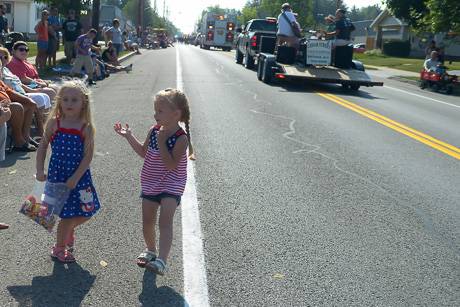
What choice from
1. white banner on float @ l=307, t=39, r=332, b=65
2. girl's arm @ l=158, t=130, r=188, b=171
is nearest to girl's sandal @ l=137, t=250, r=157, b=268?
girl's arm @ l=158, t=130, r=188, b=171

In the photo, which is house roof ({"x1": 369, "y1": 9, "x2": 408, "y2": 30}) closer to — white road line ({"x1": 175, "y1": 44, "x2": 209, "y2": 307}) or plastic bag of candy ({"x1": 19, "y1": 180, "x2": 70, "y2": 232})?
white road line ({"x1": 175, "y1": 44, "x2": 209, "y2": 307})

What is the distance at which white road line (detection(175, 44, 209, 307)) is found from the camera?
3.97 meters

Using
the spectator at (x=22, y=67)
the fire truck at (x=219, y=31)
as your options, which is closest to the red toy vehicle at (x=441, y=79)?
the spectator at (x=22, y=67)

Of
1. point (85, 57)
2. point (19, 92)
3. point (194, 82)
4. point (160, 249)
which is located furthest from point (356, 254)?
point (194, 82)

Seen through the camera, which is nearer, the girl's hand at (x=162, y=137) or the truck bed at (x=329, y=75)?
the girl's hand at (x=162, y=137)

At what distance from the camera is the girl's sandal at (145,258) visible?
14.2 ft

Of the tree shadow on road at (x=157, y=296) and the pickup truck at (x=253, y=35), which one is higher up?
the pickup truck at (x=253, y=35)

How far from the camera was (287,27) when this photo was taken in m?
19.3

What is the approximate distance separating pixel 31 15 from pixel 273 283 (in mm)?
59856

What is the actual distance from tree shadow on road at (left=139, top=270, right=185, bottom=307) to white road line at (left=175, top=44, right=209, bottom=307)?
63 mm

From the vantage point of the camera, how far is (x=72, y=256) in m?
4.48

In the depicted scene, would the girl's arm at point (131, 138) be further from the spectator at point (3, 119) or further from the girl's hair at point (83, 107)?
the spectator at point (3, 119)

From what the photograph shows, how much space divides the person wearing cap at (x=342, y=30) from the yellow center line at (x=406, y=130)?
10.7 feet

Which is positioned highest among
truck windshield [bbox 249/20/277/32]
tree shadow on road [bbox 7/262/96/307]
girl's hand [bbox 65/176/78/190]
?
truck windshield [bbox 249/20/277/32]
